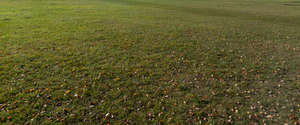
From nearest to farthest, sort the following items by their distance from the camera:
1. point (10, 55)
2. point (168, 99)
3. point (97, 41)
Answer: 1. point (168, 99)
2. point (10, 55)
3. point (97, 41)

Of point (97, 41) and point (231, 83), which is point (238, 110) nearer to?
point (231, 83)

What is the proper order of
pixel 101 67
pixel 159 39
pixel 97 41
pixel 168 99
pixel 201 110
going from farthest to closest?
pixel 159 39 → pixel 97 41 → pixel 101 67 → pixel 168 99 → pixel 201 110

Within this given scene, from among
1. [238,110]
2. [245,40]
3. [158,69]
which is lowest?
[238,110]

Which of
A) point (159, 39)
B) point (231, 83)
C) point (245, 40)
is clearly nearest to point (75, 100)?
point (231, 83)

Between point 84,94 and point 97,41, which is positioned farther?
point 97,41

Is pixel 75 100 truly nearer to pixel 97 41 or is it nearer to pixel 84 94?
pixel 84 94

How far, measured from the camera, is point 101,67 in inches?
347

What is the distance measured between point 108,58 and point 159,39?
5.21 m

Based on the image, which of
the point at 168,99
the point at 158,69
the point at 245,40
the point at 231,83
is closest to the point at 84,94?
the point at 168,99

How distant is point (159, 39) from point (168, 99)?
787 centimetres

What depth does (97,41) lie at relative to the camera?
12.8 metres

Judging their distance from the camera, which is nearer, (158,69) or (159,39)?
(158,69)

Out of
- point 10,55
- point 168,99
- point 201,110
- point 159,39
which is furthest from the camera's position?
point 159,39

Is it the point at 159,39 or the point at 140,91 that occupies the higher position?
the point at 159,39
